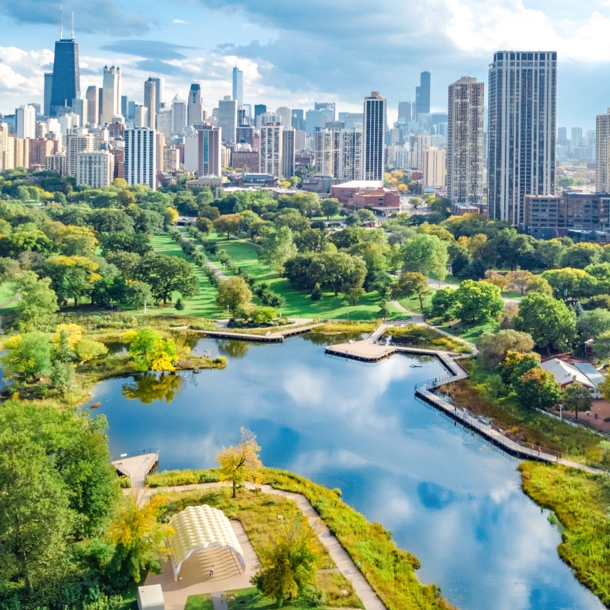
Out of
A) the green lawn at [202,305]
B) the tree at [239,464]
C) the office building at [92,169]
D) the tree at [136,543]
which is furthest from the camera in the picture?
the office building at [92,169]

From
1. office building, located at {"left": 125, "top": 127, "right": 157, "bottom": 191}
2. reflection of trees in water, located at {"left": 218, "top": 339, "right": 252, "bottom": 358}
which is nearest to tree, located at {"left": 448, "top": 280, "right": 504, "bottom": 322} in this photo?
reflection of trees in water, located at {"left": 218, "top": 339, "right": 252, "bottom": 358}

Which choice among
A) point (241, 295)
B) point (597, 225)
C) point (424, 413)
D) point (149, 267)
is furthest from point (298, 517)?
point (597, 225)

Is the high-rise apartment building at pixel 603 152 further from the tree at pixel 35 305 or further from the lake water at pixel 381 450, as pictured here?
the tree at pixel 35 305

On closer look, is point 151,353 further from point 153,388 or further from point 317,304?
point 317,304

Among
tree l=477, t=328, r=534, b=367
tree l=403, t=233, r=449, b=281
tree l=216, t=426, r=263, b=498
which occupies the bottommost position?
tree l=216, t=426, r=263, b=498

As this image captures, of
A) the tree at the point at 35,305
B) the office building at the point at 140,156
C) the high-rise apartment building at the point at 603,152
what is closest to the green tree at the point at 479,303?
the tree at the point at 35,305

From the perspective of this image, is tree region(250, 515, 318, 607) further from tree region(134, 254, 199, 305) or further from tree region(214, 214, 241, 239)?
tree region(214, 214, 241, 239)

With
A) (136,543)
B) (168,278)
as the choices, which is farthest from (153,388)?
(136,543)
